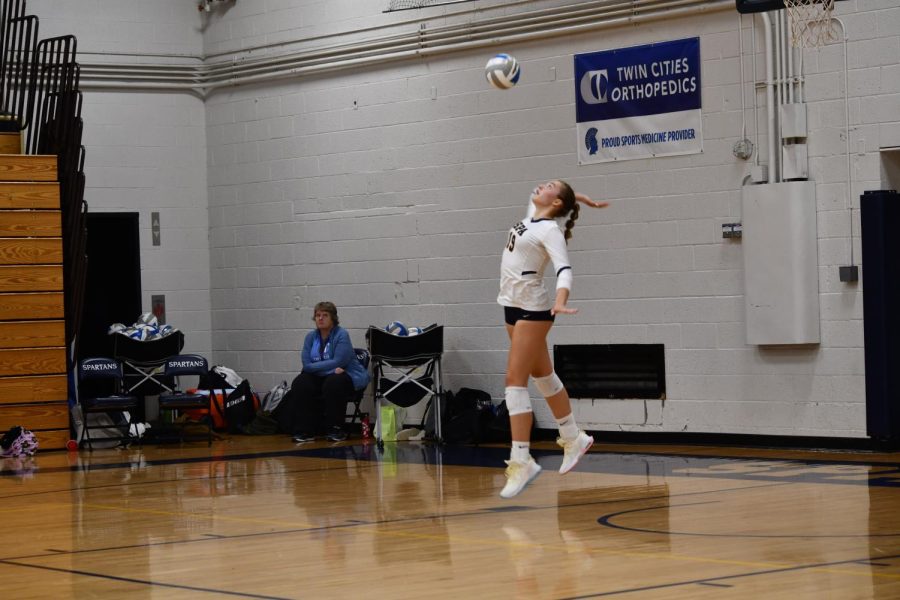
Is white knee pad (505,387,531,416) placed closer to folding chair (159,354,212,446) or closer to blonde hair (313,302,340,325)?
blonde hair (313,302,340,325)

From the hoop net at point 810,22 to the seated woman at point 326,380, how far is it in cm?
458

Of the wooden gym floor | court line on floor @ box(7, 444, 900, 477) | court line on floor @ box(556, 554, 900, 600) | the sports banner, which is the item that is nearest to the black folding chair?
court line on floor @ box(7, 444, 900, 477)

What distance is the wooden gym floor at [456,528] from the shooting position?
481cm

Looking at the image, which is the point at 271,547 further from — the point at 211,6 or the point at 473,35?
the point at 211,6

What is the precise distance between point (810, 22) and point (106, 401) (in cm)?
650

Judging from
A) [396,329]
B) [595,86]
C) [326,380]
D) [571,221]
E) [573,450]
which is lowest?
[573,450]

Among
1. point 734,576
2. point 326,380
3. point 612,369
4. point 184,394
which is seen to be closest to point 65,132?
point 184,394

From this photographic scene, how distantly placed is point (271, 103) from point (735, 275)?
17.7ft

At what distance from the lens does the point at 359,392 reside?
38.9 ft

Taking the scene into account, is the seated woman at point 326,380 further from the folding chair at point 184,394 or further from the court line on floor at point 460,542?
the court line on floor at point 460,542

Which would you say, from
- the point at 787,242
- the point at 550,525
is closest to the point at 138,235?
the point at 787,242

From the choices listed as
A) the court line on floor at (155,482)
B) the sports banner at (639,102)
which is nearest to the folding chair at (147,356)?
the court line on floor at (155,482)

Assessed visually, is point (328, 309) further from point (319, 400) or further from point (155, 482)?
point (155, 482)

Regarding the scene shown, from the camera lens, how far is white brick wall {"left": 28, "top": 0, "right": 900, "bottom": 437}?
9781 mm
